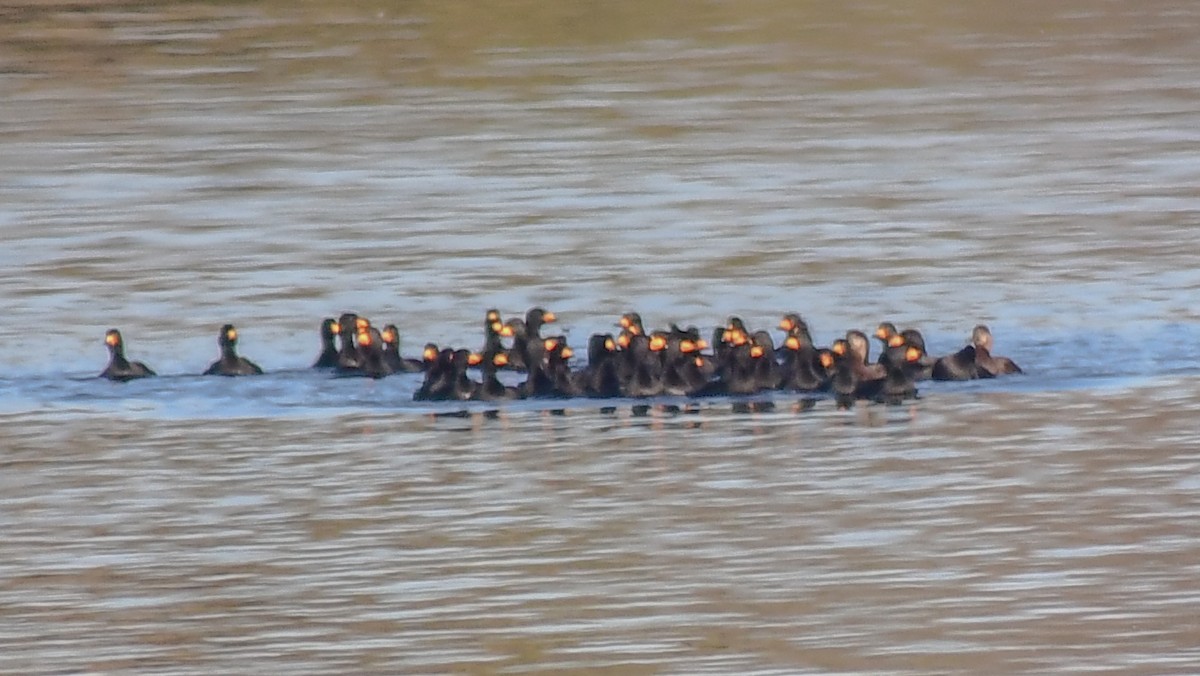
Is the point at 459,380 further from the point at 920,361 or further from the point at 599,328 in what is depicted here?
the point at 599,328

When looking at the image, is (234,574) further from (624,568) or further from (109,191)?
(109,191)

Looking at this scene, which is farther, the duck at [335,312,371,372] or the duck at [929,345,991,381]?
the duck at [335,312,371,372]

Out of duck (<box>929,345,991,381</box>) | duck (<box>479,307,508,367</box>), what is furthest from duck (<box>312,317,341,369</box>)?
duck (<box>929,345,991,381</box>)

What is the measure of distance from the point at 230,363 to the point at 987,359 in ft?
16.3

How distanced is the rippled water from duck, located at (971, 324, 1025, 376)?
11.7 inches

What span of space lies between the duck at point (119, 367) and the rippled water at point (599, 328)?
212mm

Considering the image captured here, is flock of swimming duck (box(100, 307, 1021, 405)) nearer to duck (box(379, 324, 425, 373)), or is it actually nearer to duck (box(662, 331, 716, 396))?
duck (box(662, 331, 716, 396))

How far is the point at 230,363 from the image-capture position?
62.1 ft

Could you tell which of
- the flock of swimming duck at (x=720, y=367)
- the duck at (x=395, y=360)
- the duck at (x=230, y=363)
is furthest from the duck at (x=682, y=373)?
the duck at (x=230, y=363)

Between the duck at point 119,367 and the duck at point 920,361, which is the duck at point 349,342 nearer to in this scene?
the duck at point 119,367

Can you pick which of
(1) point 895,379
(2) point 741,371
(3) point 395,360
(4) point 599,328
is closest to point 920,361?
(1) point 895,379

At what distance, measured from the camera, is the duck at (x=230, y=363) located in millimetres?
18891

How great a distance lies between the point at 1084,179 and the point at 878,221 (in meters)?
3.48

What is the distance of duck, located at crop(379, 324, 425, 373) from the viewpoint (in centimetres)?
1934
